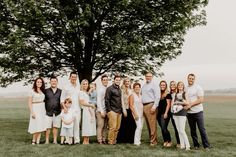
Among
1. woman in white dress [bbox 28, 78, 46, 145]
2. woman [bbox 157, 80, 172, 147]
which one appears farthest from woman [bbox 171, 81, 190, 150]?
woman in white dress [bbox 28, 78, 46, 145]

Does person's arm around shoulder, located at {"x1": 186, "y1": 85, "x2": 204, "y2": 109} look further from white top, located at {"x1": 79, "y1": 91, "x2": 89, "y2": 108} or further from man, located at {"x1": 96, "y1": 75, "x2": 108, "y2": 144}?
white top, located at {"x1": 79, "y1": 91, "x2": 89, "y2": 108}

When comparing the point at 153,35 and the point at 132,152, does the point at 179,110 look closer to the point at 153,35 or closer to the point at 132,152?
the point at 132,152

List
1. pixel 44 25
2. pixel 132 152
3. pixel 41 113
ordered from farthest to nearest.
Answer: pixel 44 25, pixel 41 113, pixel 132 152

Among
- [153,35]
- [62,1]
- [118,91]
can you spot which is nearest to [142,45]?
[153,35]

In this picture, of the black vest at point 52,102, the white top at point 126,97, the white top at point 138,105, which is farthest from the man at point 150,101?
the black vest at point 52,102

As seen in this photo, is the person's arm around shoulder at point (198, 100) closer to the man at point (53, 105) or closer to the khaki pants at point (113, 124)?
the khaki pants at point (113, 124)

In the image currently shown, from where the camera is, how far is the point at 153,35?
21.4 metres

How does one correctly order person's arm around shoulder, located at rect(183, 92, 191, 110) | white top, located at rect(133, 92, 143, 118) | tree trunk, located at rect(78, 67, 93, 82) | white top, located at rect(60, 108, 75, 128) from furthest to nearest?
tree trunk, located at rect(78, 67, 93, 82) → white top, located at rect(133, 92, 143, 118) → white top, located at rect(60, 108, 75, 128) → person's arm around shoulder, located at rect(183, 92, 191, 110)

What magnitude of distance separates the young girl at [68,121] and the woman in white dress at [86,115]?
0.45 metres

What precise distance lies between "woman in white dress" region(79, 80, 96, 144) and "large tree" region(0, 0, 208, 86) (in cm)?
534

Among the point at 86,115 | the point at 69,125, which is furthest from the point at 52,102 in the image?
the point at 86,115

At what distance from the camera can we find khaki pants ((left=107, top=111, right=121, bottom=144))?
1435cm

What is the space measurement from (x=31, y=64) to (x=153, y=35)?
24.0 feet

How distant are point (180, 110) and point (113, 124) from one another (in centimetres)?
257
